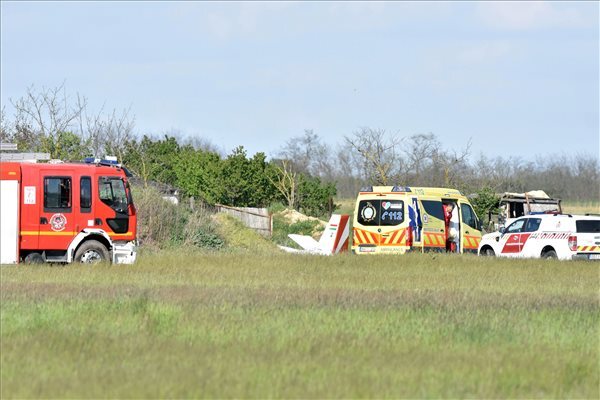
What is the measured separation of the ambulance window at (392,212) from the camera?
3148cm

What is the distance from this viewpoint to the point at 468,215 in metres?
34.0

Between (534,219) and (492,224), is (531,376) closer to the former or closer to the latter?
(534,219)

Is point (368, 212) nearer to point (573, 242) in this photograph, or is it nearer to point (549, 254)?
point (549, 254)

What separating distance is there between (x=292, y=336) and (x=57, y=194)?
43.2ft

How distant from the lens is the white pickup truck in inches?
1171

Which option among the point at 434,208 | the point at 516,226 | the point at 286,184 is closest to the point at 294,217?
the point at 286,184

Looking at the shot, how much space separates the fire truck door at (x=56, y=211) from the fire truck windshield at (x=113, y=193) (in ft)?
2.35

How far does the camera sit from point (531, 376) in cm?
1103

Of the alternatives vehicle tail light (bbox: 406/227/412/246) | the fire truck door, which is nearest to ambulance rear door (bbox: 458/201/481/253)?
vehicle tail light (bbox: 406/227/412/246)

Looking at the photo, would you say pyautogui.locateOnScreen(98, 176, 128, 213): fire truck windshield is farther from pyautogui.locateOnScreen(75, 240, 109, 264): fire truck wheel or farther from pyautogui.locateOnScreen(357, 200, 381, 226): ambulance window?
pyautogui.locateOnScreen(357, 200, 381, 226): ambulance window

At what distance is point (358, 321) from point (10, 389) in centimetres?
593

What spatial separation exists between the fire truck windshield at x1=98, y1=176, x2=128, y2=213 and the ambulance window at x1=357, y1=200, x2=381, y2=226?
867 cm

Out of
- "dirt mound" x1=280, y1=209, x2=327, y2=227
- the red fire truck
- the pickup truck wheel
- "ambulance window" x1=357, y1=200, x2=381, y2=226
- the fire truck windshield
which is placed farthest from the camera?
"dirt mound" x1=280, y1=209, x2=327, y2=227

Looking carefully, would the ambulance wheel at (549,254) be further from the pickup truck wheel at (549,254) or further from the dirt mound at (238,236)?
the dirt mound at (238,236)
